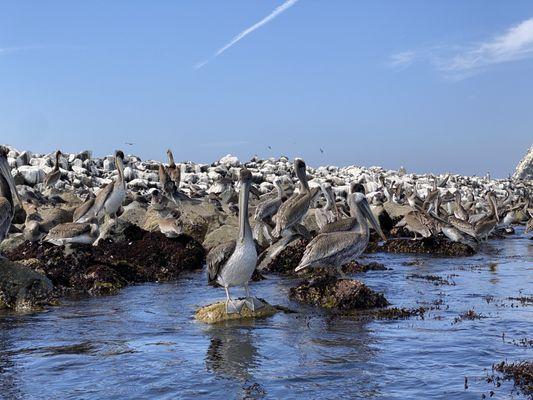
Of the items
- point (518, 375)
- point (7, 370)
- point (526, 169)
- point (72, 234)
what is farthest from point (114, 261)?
point (526, 169)

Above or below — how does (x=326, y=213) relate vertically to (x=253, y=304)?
above

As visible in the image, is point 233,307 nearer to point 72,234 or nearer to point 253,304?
point 253,304

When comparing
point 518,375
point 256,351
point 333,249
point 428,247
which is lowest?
point 518,375

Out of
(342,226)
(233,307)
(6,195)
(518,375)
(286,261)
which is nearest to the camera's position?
(518,375)

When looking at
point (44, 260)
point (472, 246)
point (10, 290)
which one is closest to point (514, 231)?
point (472, 246)

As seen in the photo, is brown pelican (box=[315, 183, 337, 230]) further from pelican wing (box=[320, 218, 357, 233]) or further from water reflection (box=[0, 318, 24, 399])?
water reflection (box=[0, 318, 24, 399])

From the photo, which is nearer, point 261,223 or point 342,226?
point 342,226

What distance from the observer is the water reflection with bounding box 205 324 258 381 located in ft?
30.0

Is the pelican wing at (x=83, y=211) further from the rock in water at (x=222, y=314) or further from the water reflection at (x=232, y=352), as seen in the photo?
the water reflection at (x=232, y=352)

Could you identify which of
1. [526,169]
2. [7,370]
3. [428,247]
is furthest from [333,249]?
[526,169]

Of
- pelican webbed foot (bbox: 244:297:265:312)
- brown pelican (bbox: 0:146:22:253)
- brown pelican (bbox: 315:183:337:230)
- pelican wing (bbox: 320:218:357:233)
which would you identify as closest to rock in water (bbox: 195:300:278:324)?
pelican webbed foot (bbox: 244:297:265:312)

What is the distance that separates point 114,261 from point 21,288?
4045 mm

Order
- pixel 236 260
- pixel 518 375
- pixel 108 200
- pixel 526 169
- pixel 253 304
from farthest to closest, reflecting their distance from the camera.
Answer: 1. pixel 526 169
2. pixel 108 200
3. pixel 253 304
4. pixel 236 260
5. pixel 518 375

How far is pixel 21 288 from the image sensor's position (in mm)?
13438
